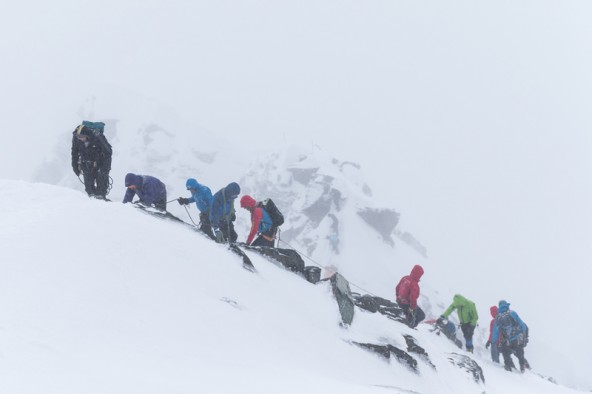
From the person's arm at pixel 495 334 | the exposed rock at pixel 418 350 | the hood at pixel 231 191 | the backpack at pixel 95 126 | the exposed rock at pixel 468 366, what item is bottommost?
the exposed rock at pixel 468 366

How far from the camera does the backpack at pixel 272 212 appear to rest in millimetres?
13078

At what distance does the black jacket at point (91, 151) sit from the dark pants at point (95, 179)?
27 millimetres

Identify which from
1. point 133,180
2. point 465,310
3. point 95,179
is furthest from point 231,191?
point 465,310

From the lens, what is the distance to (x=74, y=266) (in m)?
6.12

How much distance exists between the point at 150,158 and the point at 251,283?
129 meters

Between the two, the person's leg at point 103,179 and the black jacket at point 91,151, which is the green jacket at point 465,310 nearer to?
the person's leg at point 103,179

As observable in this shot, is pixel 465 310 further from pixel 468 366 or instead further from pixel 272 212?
pixel 272 212

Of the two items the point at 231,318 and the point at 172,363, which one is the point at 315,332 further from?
the point at 172,363

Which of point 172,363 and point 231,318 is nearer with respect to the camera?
point 172,363

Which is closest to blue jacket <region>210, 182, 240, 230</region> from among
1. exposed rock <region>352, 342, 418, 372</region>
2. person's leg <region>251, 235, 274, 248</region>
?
person's leg <region>251, 235, 274, 248</region>

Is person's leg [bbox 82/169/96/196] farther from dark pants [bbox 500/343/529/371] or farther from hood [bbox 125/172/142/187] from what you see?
dark pants [bbox 500/343/529/371]

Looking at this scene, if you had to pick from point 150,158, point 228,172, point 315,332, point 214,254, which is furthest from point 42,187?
point 150,158

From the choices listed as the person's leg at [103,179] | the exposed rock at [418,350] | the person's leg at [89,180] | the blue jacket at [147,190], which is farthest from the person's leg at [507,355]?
the person's leg at [89,180]

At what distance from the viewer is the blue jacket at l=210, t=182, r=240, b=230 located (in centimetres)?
1280
